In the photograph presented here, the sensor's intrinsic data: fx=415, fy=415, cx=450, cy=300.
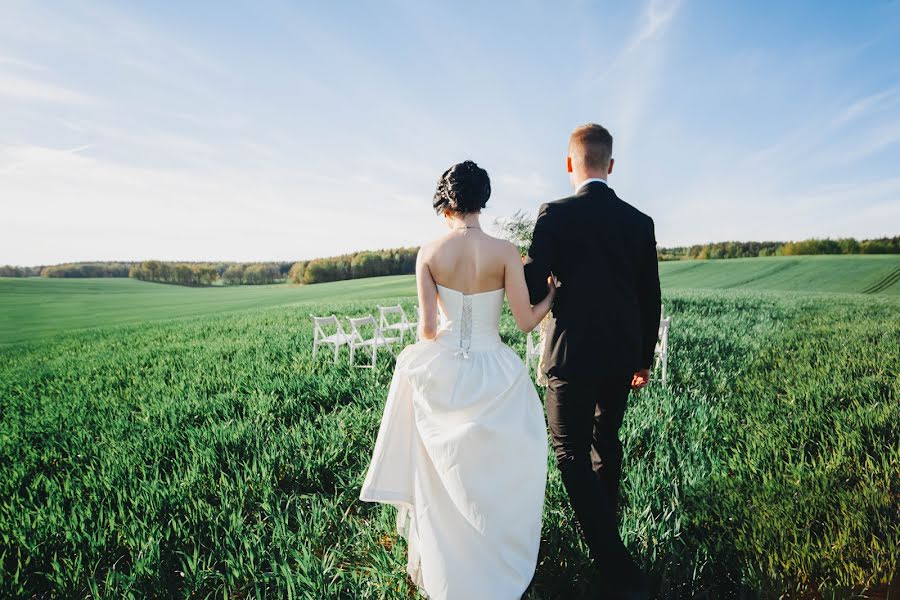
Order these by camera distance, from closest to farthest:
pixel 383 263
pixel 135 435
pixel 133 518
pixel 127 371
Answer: pixel 133 518
pixel 135 435
pixel 127 371
pixel 383 263

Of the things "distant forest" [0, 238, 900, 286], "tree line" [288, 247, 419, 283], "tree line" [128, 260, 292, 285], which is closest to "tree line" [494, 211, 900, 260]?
"distant forest" [0, 238, 900, 286]

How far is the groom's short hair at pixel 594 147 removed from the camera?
7.34 ft

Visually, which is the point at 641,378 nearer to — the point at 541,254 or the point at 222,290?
the point at 541,254

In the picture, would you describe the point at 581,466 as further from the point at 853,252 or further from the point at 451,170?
the point at 853,252

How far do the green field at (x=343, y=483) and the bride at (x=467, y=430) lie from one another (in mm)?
325

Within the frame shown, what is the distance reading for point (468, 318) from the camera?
2.36 meters

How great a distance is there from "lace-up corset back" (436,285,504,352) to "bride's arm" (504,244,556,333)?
123mm

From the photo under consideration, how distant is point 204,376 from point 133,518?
4.41 metres

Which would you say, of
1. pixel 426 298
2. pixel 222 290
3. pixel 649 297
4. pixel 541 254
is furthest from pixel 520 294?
pixel 222 290

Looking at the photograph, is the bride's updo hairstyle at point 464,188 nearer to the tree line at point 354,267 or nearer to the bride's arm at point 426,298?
the bride's arm at point 426,298

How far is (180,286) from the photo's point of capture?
118 feet

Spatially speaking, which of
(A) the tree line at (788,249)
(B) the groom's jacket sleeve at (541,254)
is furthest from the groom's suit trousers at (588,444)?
(A) the tree line at (788,249)

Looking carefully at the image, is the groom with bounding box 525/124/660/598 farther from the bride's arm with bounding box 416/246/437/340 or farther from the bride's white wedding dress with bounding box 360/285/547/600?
the bride's arm with bounding box 416/246/437/340

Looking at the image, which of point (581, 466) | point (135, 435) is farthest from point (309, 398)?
point (581, 466)
